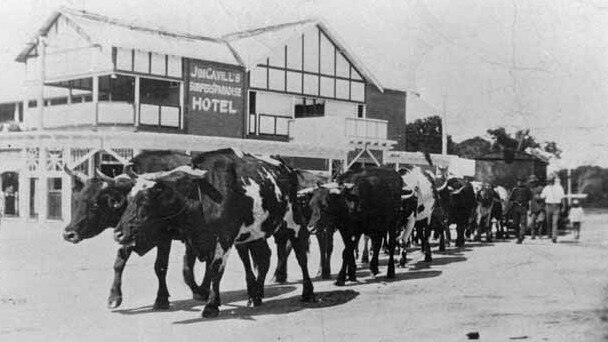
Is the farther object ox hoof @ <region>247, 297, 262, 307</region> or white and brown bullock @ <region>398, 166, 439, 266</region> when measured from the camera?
white and brown bullock @ <region>398, 166, 439, 266</region>

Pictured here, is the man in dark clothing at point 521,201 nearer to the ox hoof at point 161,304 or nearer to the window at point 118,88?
the ox hoof at point 161,304

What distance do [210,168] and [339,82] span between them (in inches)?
666

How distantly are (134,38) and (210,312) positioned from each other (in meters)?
14.2

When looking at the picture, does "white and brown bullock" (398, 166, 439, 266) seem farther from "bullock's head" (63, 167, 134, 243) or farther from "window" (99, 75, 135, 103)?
"window" (99, 75, 135, 103)

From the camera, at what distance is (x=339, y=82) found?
2405cm

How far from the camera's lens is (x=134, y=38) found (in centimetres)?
1995

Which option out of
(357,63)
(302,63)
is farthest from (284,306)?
(357,63)

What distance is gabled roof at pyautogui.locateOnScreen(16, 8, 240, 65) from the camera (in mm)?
19672

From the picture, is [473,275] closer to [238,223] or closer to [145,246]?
[238,223]

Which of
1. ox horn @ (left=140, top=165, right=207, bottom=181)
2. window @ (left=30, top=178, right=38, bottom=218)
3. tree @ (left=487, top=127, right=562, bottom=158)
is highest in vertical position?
tree @ (left=487, top=127, right=562, bottom=158)

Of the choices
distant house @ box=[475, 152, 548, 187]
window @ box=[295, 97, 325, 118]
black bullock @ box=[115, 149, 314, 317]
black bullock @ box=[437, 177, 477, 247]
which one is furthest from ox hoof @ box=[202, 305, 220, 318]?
window @ box=[295, 97, 325, 118]

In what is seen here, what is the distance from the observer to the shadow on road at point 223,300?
292 inches

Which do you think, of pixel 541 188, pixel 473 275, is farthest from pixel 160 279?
pixel 541 188

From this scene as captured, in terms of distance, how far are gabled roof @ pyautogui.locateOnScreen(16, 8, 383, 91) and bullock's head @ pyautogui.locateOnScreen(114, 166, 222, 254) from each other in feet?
39.1
